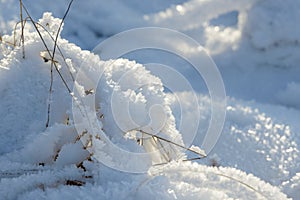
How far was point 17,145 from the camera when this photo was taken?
1.06m

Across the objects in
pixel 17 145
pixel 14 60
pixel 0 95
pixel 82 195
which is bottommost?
pixel 82 195

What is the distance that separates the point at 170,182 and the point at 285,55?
16.0 feet

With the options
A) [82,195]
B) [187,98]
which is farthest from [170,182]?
[187,98]

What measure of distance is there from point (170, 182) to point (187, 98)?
68.7 inches

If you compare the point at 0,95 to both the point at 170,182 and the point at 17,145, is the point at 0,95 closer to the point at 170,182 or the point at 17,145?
the point at 17,145

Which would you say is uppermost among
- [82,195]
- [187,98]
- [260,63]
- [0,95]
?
[260,63]

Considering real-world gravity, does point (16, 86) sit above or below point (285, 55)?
below

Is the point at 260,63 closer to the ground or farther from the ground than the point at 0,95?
farther from the ground

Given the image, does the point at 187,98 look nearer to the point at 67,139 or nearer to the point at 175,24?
the point at 67,139

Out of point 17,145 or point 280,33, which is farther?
point 280,33

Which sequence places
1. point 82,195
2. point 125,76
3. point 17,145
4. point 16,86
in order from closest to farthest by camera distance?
1. point 82,195
2. point 17,145
3. point 16,86
4. point 125,76

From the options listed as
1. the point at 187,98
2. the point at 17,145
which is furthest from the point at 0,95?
the point at 187,98

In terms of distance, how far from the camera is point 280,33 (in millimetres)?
5555

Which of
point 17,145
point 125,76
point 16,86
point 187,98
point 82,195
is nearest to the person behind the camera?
point 82,195
